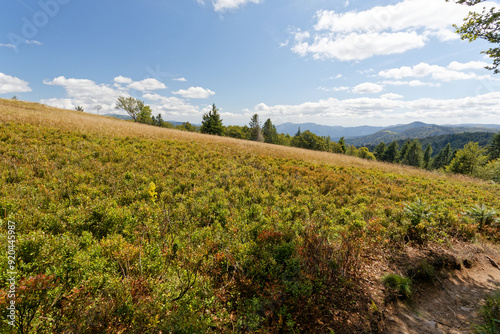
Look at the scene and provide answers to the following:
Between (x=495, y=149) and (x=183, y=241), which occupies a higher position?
(x=495, y=149)

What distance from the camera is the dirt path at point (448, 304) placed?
3.96 meters

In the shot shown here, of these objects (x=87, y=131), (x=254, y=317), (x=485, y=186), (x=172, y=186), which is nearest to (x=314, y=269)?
(x=254, y=317)

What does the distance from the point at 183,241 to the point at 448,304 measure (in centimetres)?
684

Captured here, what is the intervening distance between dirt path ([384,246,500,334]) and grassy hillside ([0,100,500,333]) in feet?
1.69

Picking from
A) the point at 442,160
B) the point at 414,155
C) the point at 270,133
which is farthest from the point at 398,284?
the point at 442,160

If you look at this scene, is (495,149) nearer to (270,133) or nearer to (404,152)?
(404,152)

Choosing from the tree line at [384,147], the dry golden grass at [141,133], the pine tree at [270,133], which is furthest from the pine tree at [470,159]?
the pine tree at [270,133]

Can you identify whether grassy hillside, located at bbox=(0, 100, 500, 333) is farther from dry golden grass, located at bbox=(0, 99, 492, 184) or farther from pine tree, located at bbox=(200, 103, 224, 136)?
pine tree, located at bbox=(200, 103, 224, 136)

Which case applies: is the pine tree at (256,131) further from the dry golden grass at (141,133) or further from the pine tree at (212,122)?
the dry golden grass at (141,133)

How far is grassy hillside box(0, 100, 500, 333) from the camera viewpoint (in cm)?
318

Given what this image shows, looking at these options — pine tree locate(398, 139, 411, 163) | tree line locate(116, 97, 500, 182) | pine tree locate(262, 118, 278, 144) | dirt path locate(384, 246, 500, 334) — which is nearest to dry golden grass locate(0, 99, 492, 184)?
dirt path locate(384, 246, 500, 334)

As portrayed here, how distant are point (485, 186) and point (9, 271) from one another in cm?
2668

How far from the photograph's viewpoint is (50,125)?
12.3m

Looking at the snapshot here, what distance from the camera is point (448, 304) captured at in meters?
4.56
